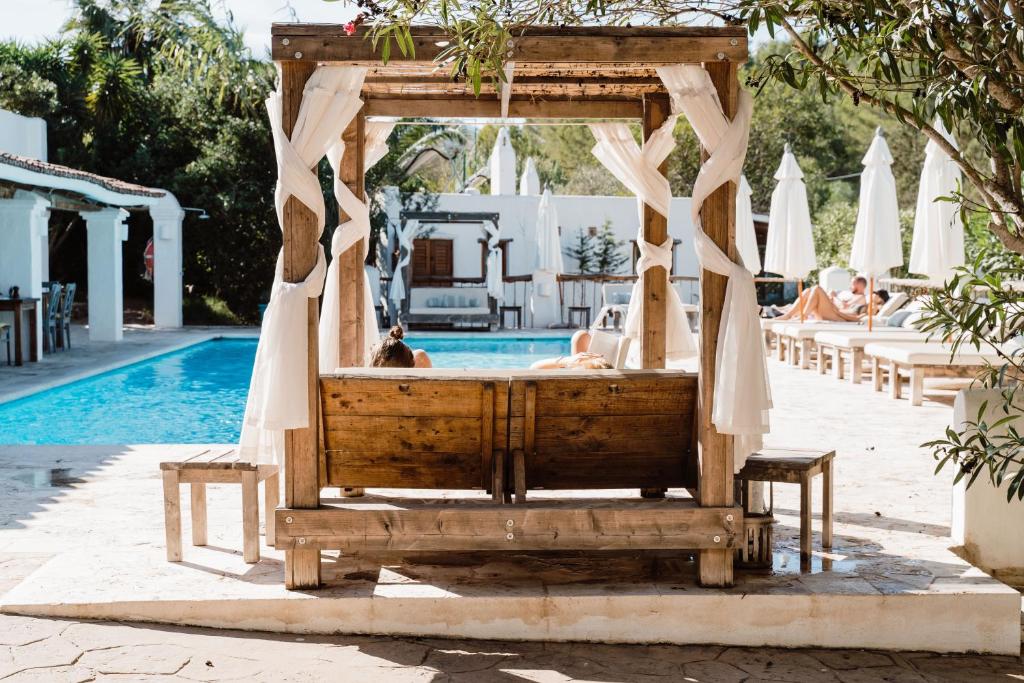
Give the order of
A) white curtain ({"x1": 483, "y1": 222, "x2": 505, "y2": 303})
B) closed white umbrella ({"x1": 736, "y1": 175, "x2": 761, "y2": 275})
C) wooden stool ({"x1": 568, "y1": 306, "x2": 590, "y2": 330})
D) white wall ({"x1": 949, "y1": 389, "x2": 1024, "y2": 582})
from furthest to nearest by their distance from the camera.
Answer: wooden stool ({"x1": 568, "y1": 306, "x2": 590, "y2": 330}) → white curtain ({"x1": 483, "y1": 222, "x2": 505, "y2": 303}) → closed white umbrella ({"x1": 736, "y1": 175, "x2": 761, "y2": 275}) → white wall ({"x1": 949, "y1": 389, "x2": 1024, "y2": 582})

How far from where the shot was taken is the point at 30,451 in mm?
7852

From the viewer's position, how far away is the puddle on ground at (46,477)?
6.75 m

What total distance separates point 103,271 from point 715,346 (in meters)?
14.9

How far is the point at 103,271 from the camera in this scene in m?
17.2

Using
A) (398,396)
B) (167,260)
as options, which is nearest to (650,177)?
(398,396)

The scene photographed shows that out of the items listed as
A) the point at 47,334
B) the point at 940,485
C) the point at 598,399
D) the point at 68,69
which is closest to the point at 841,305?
the point at 940,485

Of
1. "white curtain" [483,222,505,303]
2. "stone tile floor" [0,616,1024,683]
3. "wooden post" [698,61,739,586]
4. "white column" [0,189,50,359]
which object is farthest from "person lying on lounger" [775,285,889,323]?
"stone tile floor" [0,616,1024,683]

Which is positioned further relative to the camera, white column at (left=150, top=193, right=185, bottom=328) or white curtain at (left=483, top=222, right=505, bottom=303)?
white curtain at (left=483, top=222, right=505, bottom=303)

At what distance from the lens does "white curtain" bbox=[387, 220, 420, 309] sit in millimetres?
20359

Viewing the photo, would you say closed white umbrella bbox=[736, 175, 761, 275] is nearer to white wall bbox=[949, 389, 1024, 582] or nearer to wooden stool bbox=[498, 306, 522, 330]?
wooden stool bbox=[498, 306, 522, 330]

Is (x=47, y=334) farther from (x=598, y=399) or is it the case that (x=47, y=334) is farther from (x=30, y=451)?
(x=598, y=399)

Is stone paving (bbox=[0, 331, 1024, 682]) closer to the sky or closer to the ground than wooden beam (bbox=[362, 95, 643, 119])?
closer to the ground

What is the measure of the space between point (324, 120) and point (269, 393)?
114cm

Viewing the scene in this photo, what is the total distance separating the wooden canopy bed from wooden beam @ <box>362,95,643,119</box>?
1.52m
